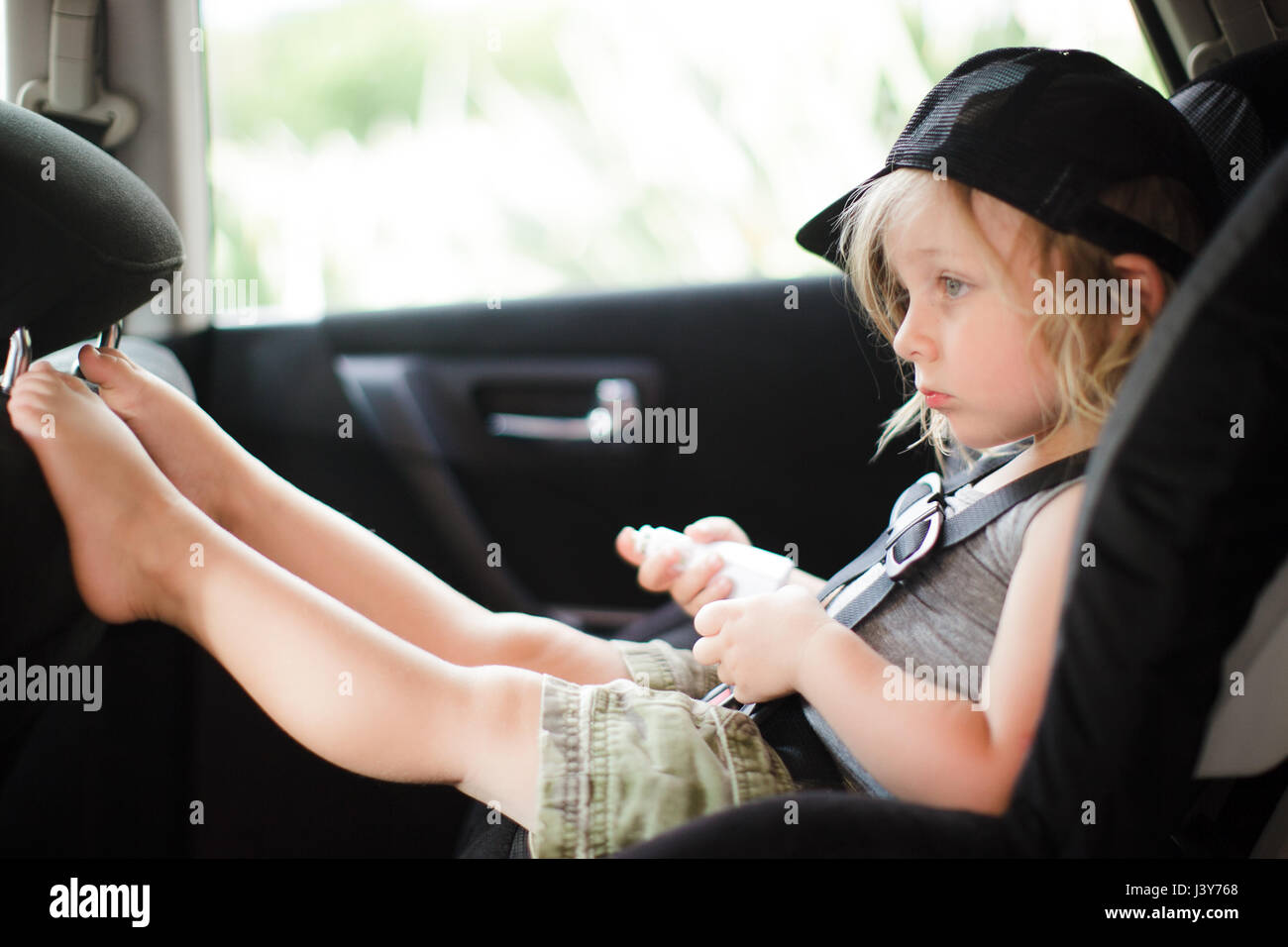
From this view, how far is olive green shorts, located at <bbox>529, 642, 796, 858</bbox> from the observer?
2.27 ft

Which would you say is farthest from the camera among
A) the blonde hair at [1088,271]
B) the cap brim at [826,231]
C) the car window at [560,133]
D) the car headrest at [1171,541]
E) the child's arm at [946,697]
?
A: the car window at [560,133]

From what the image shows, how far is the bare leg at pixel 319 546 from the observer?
0.85 metres

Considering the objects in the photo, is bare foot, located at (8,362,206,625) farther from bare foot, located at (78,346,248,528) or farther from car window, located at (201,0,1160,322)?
car window, located at (201,0,1160,322)

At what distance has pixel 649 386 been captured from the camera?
5.07 ft

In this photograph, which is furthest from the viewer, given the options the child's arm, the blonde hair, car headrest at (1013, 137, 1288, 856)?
the blonde hair

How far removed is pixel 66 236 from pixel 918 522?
0.67 meters

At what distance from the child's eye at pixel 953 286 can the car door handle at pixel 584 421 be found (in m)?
0.78

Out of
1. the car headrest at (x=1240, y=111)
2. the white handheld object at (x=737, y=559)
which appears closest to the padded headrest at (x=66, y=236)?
the white handheld object at (x=737, y=559)

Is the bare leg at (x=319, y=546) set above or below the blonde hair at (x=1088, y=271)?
below

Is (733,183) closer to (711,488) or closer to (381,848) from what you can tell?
(711,488)

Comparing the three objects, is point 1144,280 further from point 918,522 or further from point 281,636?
point 281,636

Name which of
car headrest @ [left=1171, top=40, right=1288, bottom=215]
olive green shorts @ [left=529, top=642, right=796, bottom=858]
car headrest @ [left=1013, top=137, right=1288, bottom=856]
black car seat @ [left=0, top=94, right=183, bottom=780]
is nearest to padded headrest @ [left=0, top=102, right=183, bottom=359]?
black car seat @ [left=0, top=94, right=183, bottom=780]

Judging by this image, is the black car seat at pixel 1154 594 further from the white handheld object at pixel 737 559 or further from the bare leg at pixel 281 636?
the white handheld object at pixel 737 559
